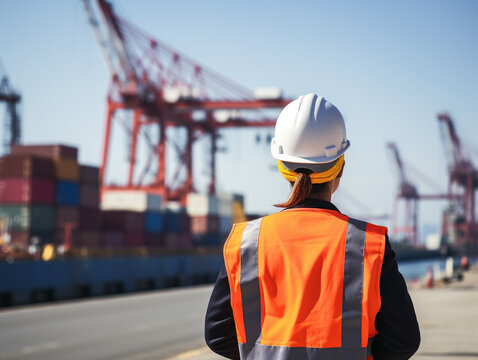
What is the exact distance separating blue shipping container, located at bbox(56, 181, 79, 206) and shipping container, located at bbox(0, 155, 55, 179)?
0.65 m

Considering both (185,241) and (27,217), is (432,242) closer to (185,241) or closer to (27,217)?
(185,241)

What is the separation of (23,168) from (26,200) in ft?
5.82

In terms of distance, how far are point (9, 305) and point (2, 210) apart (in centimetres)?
981

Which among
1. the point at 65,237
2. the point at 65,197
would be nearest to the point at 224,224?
the point at 65,197

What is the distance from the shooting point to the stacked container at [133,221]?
3944cm

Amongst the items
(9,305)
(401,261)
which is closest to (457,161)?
(401,261)

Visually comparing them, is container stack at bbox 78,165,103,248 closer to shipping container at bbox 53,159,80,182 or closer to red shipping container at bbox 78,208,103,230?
red shipping container at bbox 78,208,103,230

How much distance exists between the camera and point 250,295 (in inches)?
81.1

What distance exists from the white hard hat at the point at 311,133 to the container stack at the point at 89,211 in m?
34.2

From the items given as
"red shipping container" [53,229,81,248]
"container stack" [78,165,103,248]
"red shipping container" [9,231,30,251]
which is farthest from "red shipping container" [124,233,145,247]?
"red shipping container" [9,231,30,251]

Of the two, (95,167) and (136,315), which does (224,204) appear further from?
(136,315)

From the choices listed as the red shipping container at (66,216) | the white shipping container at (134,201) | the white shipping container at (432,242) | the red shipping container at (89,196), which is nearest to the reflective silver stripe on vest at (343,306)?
the red shipping container at (66,216)

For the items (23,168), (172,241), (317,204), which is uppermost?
(317,204)

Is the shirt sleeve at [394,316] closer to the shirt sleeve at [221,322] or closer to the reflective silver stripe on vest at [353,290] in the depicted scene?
the reflective silver stripe on vest at [353,290]
